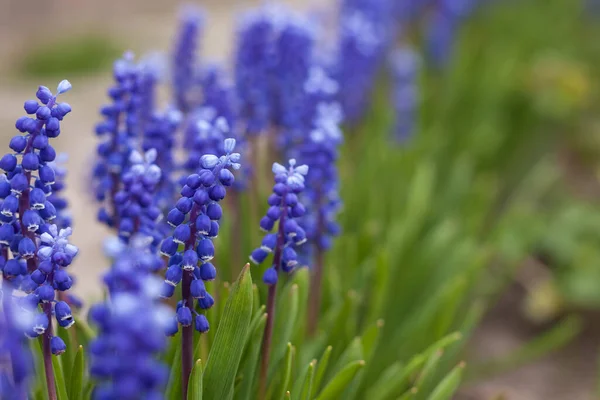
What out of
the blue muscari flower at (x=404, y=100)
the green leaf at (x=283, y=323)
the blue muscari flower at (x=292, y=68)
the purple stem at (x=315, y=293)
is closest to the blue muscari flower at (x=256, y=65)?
the blue muscari flower at (x=292, y=68)

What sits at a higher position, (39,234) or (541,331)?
(541,331)

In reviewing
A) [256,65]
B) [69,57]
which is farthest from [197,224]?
[69,57]

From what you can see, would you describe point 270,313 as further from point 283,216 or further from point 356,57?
point 356,57

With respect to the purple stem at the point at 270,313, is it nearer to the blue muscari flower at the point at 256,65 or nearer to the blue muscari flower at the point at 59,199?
the blue muscari flower at the point at 59,199

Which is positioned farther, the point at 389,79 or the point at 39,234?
the point at 389,79

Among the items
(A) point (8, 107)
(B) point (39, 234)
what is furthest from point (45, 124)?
(A) point (8, 107)

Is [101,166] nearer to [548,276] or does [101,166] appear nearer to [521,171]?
[548,276]
